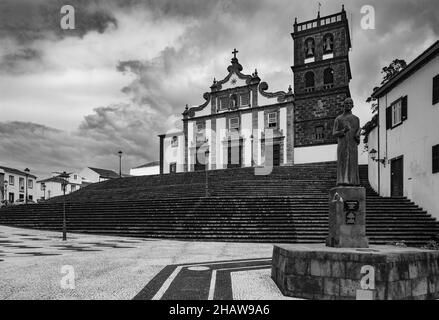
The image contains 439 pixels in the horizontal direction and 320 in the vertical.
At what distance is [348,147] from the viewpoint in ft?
25.5

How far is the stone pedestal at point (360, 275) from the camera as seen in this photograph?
18.9 feet

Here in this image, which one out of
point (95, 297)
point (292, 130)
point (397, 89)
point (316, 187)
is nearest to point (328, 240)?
point (95, 297)

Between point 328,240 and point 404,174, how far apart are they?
37.0 feet

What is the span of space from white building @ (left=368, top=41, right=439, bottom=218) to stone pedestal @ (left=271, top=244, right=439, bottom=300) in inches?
386

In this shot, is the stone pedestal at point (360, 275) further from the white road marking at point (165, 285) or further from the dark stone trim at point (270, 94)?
the dark stone trim at point (270, 94)

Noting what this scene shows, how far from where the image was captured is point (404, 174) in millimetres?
17234

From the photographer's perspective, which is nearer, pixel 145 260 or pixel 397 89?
pixel 145 260

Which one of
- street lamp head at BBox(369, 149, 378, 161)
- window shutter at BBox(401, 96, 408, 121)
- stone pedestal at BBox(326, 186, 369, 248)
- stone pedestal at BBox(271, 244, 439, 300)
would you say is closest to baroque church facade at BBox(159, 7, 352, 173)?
street lamp head at BBox(369, 149, 378, 161)

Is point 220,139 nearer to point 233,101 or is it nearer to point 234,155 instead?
point 234,155

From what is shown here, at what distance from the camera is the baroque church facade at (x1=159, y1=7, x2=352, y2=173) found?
35656 mm

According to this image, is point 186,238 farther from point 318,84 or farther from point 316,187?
point 318,84

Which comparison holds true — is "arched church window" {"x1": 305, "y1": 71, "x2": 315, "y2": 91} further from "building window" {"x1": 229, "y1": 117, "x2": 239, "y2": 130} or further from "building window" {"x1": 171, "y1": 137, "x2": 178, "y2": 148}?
"building window" {"x1": 171, "y1": 137, "x2": 178, "y2": 148}

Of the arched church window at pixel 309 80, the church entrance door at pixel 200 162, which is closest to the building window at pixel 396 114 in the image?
the arched church window at pixel 309 80

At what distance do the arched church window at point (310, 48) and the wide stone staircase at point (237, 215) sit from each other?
1582 cm
